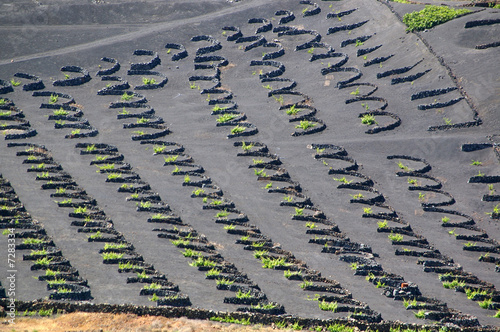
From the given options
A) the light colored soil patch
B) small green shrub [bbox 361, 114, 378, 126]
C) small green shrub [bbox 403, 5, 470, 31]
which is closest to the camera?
the light colored soil patch

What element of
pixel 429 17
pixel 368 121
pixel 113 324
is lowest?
pixel 368 121

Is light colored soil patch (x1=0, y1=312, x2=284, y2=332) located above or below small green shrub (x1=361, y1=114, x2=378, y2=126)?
above

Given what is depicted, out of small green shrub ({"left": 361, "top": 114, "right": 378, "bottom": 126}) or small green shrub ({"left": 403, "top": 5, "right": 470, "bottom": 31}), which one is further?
small green shrub ({"left": 403, "top": 5, "right": 470, "bottom": 31})

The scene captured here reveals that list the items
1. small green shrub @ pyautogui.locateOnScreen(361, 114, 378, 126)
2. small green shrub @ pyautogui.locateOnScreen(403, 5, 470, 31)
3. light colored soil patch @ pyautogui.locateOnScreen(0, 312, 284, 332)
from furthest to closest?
small green shrub @ pyautogui.locateOnScreen(403, 5, 470, 31) < small green shrub @ pyautogui.locateOnScreen(361, 114, 378, 126) < light colored soil patch @ pyautogui.locateOnScreen(0, 312, 284, 332)

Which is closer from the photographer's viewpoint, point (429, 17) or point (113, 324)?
point (113, 324)

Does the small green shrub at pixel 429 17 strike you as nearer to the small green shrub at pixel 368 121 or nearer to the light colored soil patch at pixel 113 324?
the small green shrub at pixel 368 121

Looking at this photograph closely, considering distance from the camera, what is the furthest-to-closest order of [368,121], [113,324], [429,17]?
1. [429,17]
2. [368,121]
3. [113,324]

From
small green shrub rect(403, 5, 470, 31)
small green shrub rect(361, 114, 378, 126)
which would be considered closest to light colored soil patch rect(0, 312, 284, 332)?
small green shrub rect(361, 114, 378, 126)

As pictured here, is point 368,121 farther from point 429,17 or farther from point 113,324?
point 113,324

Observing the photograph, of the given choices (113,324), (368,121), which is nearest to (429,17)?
(368,121)

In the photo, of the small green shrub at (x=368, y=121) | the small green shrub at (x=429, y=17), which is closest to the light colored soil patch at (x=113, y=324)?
the small green shrub at (x=368, y=121)

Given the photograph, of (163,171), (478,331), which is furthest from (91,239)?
(478,331)

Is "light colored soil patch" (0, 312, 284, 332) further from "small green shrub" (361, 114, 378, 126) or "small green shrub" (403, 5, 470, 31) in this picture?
"small green shrub" (403, 5, 470, 31)
